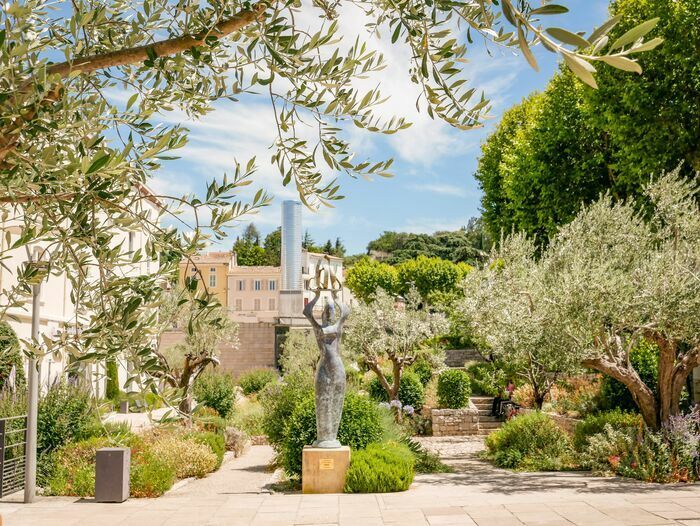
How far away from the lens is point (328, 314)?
11.1m

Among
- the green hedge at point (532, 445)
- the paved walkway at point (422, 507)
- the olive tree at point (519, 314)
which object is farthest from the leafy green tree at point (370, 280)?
the paved walkway at point (422, 507)

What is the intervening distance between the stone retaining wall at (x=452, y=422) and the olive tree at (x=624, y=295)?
9160 mm

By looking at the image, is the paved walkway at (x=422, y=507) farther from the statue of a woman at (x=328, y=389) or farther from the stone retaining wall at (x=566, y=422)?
the stone retaining wall at (x=566, y=422)

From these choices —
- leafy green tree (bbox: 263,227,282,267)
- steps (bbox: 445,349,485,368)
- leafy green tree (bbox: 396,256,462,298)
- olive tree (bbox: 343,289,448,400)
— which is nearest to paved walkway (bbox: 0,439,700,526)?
olive tree (bbox: 343,289,448,400)

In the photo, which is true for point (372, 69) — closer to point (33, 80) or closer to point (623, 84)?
point (33, 80)

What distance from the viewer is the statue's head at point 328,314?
11.0 m

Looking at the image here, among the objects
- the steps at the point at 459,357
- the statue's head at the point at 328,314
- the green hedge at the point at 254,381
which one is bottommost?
the green hedge at the point at 254,381

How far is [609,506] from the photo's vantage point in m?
8.39

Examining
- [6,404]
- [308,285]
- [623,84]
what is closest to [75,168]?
[308,285]

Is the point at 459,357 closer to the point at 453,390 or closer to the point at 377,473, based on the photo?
the point at 453,390

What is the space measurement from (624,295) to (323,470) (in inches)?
217

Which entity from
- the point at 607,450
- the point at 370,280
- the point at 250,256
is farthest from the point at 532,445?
the point at 250,256

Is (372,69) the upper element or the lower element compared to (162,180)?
upper

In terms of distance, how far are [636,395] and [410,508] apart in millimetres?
5367
